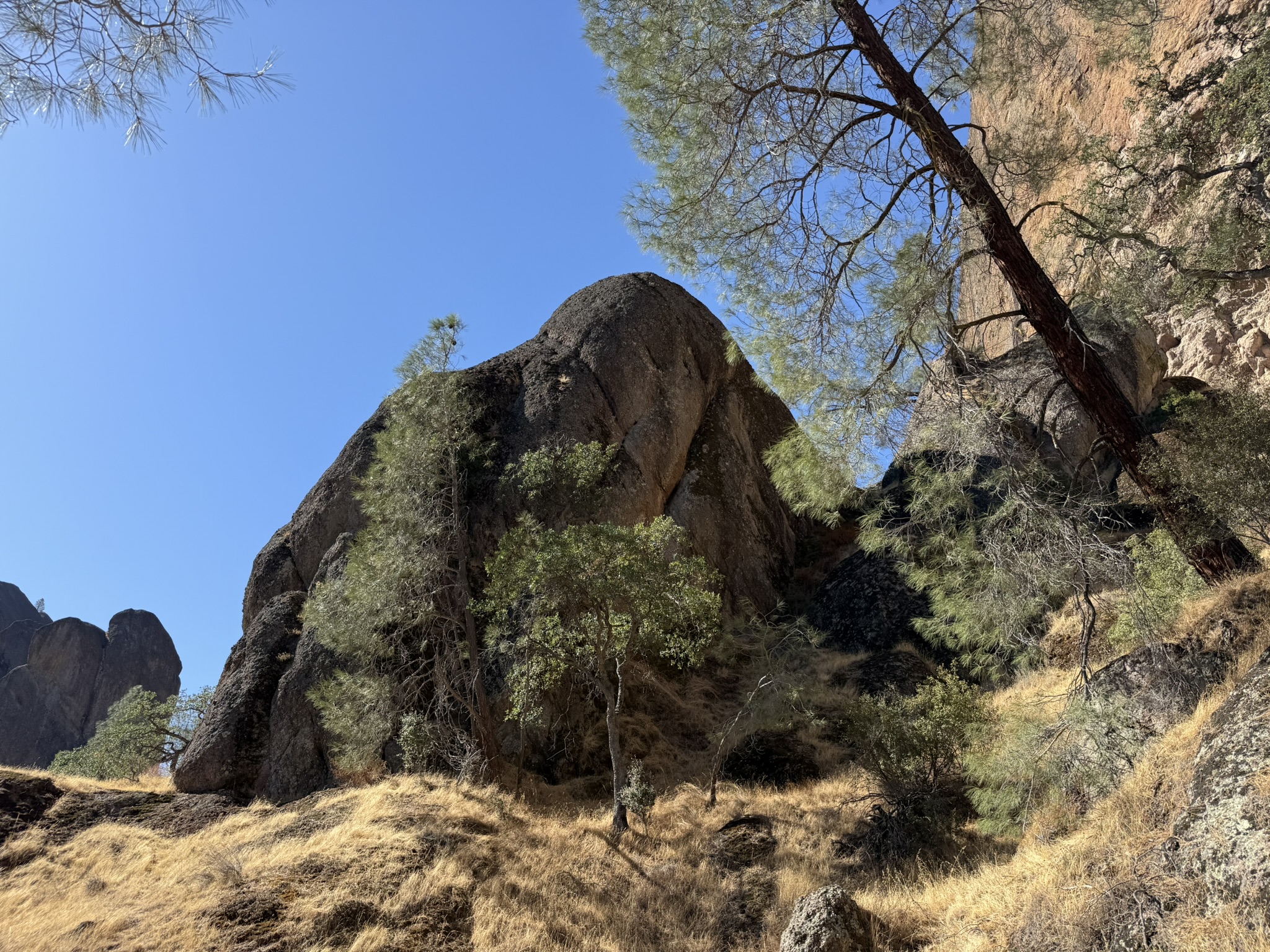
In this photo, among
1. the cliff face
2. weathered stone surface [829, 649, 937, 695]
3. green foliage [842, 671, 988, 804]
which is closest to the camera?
the cliff face

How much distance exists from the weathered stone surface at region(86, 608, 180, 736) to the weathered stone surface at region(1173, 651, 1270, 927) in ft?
157

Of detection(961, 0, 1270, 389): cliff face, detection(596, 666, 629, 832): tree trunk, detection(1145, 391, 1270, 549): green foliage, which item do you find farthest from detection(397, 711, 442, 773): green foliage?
detection(1145, 391, 1270, 549): green foliage

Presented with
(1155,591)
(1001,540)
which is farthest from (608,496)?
(1155,591)

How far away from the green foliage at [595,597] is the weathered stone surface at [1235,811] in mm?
7138

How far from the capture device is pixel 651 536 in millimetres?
12680

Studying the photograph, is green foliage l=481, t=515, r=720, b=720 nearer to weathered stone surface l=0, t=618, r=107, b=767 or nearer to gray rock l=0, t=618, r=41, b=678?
weathered stone surface l=0, t=618, r=107, b=767

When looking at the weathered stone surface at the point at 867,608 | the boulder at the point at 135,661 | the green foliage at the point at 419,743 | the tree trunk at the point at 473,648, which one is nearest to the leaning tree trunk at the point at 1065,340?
the weathered stone surface at the point at 867,608

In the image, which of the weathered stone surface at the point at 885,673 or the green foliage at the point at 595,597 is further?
the weathered stone surface at the point at 885,673

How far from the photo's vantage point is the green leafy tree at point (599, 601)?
459 inches

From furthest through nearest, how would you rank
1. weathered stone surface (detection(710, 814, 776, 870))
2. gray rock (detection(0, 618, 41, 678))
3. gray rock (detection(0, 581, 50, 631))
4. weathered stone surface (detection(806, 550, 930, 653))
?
gray rock (detection(0, 581, 50, 631)), gray rock (detection(0, 618, 41, 678)), weathered stone surface (detection(806, 550, 930, 653)), weathered stone surface (detection(710, 814, 776, 870))

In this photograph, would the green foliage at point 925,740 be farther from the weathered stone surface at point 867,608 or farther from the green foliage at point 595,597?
the weathered stone surface at point 867,608

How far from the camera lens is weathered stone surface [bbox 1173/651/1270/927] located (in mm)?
4426

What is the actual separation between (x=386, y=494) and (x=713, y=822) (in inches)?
372

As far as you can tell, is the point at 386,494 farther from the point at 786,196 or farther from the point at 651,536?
the point at 786,196
